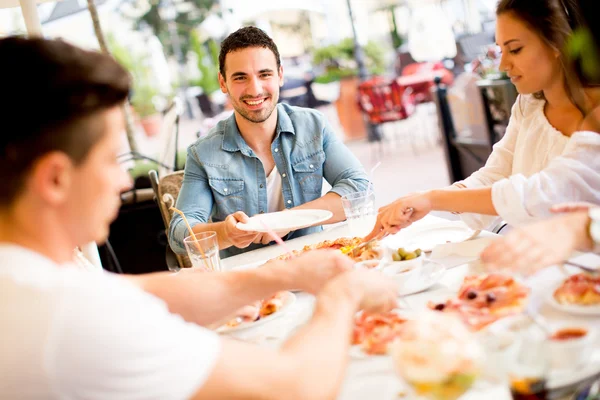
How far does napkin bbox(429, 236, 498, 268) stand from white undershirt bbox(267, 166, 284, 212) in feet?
4.15

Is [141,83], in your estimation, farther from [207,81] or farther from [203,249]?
[203,249]

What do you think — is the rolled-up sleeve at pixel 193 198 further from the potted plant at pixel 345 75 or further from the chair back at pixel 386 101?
the potted plant at pixel 345 75

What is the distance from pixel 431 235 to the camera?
2217 millimetres

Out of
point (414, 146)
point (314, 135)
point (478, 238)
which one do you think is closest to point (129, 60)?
point (414, 146)

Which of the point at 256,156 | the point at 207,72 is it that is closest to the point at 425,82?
the point at 207,72

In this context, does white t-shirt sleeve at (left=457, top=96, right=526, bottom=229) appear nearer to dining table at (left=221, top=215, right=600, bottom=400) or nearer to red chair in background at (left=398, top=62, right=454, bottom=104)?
dining table at (left=221, top=215, right=600, bottom=400)

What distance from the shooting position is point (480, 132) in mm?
5465

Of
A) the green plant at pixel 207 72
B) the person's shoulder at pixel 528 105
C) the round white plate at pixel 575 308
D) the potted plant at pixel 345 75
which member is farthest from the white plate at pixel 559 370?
the green plant at pixel 207 72

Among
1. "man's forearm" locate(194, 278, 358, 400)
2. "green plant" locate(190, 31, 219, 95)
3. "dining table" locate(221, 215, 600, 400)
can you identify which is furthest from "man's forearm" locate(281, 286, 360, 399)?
"green plant" locate(190, 31, 219, 95)

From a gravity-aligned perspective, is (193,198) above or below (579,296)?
above

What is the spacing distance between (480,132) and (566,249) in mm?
4333

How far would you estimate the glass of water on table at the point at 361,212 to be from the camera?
2260 mm

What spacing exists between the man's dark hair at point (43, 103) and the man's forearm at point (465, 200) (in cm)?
124

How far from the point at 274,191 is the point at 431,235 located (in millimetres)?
1084
